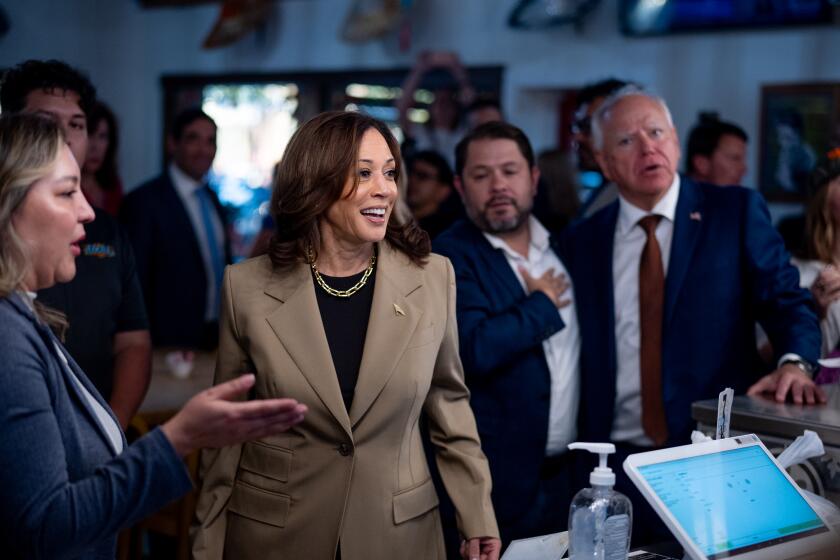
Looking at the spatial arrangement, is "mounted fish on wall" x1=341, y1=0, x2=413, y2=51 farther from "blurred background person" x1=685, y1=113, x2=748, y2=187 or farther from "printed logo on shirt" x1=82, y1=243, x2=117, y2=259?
"printed logo on shirt" x1=82, y1=243, x2=117, y2=259

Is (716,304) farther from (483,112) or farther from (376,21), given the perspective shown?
(376,21)

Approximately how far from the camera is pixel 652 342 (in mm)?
2963

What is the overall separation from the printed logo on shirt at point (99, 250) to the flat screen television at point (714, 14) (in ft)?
16.2

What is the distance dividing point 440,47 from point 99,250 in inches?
216

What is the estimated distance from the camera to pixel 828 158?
367cm

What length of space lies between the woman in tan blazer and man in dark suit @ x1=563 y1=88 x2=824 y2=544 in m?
0.64

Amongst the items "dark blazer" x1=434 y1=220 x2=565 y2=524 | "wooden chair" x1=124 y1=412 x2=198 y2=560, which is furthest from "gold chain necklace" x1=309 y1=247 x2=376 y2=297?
"wooden chair" x1=124 y1=412 x2=198 y2=560

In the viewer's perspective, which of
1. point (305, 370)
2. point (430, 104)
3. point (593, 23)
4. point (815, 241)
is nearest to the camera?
point (305, 370)

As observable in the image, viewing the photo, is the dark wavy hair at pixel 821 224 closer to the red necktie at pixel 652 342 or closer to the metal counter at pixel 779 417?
the red necktie at pixel 652 342

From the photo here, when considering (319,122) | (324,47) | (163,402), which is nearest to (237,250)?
(324,47)

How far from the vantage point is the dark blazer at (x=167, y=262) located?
16.3 feet

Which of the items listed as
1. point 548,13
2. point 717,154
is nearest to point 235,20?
point 548,13

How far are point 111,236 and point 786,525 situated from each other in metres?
1.99

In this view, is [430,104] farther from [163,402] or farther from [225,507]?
[225,507]
